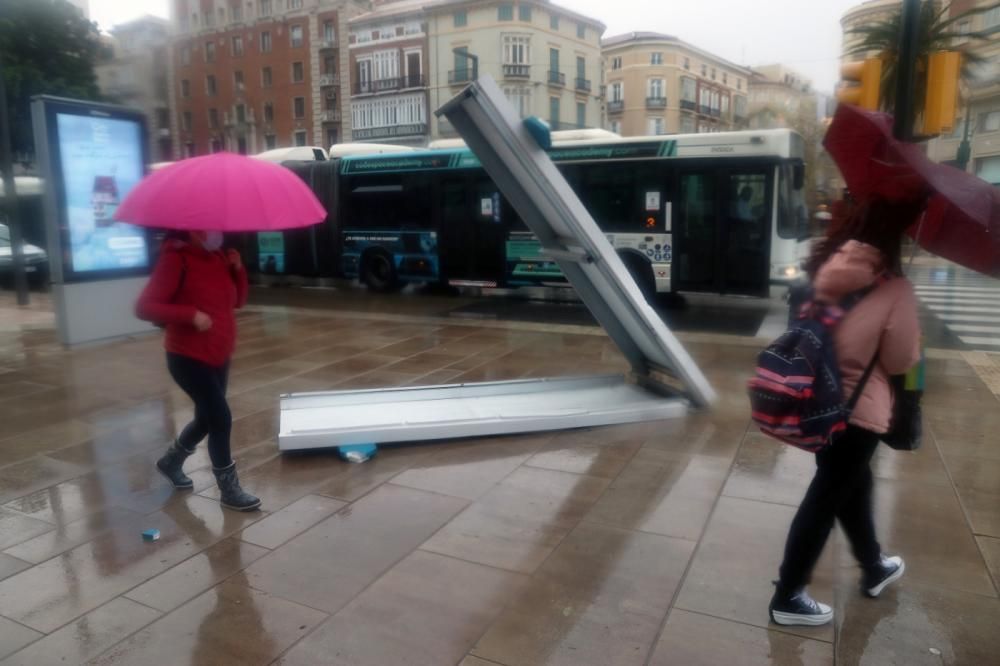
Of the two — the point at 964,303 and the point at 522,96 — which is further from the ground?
the point at 522,96

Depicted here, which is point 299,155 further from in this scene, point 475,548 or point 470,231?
point 475,548

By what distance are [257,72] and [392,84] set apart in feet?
79.5

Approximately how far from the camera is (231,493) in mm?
4191

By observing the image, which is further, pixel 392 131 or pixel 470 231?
pixel 392 131

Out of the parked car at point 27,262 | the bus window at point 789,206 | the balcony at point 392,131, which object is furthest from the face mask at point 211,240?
the balcony at point 392,131

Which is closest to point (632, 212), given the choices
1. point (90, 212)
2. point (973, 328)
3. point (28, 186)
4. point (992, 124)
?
point (973, 328)

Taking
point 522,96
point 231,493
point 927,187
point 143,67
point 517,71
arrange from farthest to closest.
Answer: point 522,96 → point 517,71 → point 143,67 → point 231,493 → point 927,187

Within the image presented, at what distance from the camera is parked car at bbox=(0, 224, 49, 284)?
18.1m

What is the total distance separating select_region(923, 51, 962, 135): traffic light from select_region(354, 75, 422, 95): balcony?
38.5 m

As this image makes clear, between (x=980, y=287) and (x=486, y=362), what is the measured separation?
14.9 m

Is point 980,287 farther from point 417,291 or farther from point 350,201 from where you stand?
point 350,201

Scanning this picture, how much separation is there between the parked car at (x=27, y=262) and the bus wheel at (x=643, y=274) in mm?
14518

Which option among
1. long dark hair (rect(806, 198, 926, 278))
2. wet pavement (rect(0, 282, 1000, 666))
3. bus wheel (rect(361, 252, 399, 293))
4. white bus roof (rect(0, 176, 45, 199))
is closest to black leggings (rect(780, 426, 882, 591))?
wet pavement (rect(0, 282, 1000, 666))

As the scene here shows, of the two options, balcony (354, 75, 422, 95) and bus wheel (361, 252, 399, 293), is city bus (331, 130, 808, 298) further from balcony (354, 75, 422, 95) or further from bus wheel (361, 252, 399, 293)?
balcony (354, 75, 422, 95)
